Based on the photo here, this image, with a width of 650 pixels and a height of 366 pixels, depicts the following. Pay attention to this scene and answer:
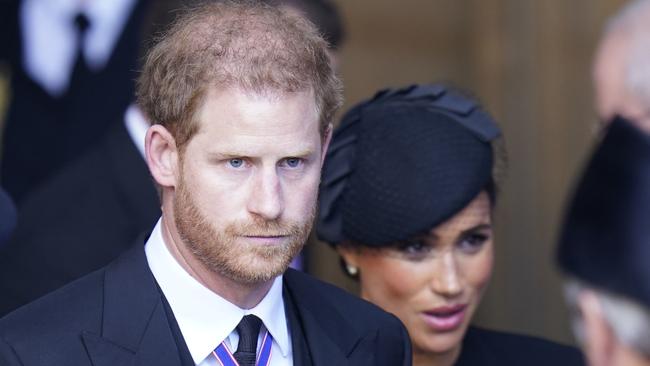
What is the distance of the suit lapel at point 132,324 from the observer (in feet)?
8.35

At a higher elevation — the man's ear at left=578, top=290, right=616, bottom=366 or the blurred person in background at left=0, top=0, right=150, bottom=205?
the man's ear at left=578, top=290, right=616, bottom=366

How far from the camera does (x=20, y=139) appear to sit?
5059 millimetres

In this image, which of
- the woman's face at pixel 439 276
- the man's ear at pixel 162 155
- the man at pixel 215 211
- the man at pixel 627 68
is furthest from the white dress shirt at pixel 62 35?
the man at pixel 627 68

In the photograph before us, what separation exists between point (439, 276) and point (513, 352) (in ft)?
0.99

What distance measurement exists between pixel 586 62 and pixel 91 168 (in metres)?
2.52

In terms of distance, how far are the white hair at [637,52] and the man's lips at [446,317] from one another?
1.45 m

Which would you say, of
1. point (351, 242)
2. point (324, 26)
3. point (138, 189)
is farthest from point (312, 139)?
point (324, 26)

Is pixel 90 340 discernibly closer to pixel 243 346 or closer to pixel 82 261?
pixel 243 346

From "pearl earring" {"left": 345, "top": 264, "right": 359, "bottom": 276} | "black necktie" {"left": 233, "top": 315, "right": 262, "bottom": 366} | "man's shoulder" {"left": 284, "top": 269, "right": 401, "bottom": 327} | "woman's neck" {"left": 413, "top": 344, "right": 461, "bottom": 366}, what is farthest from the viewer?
"pearl earring" {"left": 345, "top": 264, "right": 359, "bottom": 276}

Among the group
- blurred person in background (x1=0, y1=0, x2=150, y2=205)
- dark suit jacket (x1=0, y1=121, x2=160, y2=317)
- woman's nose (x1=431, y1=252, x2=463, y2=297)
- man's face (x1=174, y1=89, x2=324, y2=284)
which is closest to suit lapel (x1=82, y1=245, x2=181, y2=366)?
man's face (x1=174, y1=89, x2=324, y2=284)

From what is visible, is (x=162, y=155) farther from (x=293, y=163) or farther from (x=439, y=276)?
(x=439, y=276)

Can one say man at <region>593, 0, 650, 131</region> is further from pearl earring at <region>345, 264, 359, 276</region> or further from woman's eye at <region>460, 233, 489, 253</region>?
pearl earring at <region>345, 264, 359, 276</region>

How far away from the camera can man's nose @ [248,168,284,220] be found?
2531 millimetres

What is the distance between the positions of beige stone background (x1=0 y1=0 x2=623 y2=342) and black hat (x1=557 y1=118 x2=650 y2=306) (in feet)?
11.9
